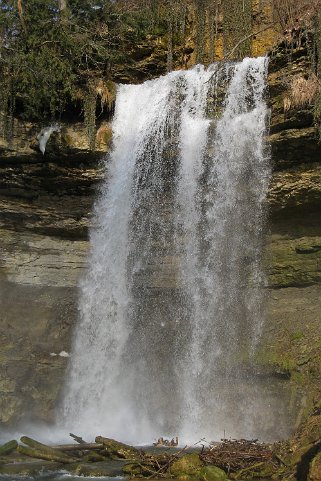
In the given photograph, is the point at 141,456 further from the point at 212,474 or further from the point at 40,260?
the point at 40,260

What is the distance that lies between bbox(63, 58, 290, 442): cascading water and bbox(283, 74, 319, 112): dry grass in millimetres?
903

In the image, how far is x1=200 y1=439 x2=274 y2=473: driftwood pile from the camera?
7957mm

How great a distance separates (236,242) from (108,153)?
3.79m

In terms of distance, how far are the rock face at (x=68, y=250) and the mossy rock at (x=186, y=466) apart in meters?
3.83

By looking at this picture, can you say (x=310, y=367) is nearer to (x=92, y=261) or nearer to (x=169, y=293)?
(x=169, y=293)

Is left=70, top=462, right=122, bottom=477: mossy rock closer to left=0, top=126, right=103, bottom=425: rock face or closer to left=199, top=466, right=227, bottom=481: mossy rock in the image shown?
left=199, top=466, right=227, bottom=481: mossy rock

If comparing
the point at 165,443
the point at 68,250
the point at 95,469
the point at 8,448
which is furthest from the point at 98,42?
the point at 95,469

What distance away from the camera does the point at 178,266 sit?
1408 centimetres

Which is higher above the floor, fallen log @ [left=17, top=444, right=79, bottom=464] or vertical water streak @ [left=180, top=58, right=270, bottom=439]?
vertical water streak @ [left=180, top=58, right=270, bottom=439]

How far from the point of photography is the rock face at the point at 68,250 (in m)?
11.9

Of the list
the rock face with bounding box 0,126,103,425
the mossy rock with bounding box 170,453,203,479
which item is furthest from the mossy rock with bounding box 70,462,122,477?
the rock face with bounding box 0,126,103,425

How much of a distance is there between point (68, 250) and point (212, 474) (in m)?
8.70

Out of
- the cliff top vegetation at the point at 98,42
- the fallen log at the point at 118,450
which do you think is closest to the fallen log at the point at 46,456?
the fallen log at the point at 118,450

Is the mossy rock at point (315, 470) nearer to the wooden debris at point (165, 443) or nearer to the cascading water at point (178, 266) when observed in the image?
the wooden debris at point (165, 443)
